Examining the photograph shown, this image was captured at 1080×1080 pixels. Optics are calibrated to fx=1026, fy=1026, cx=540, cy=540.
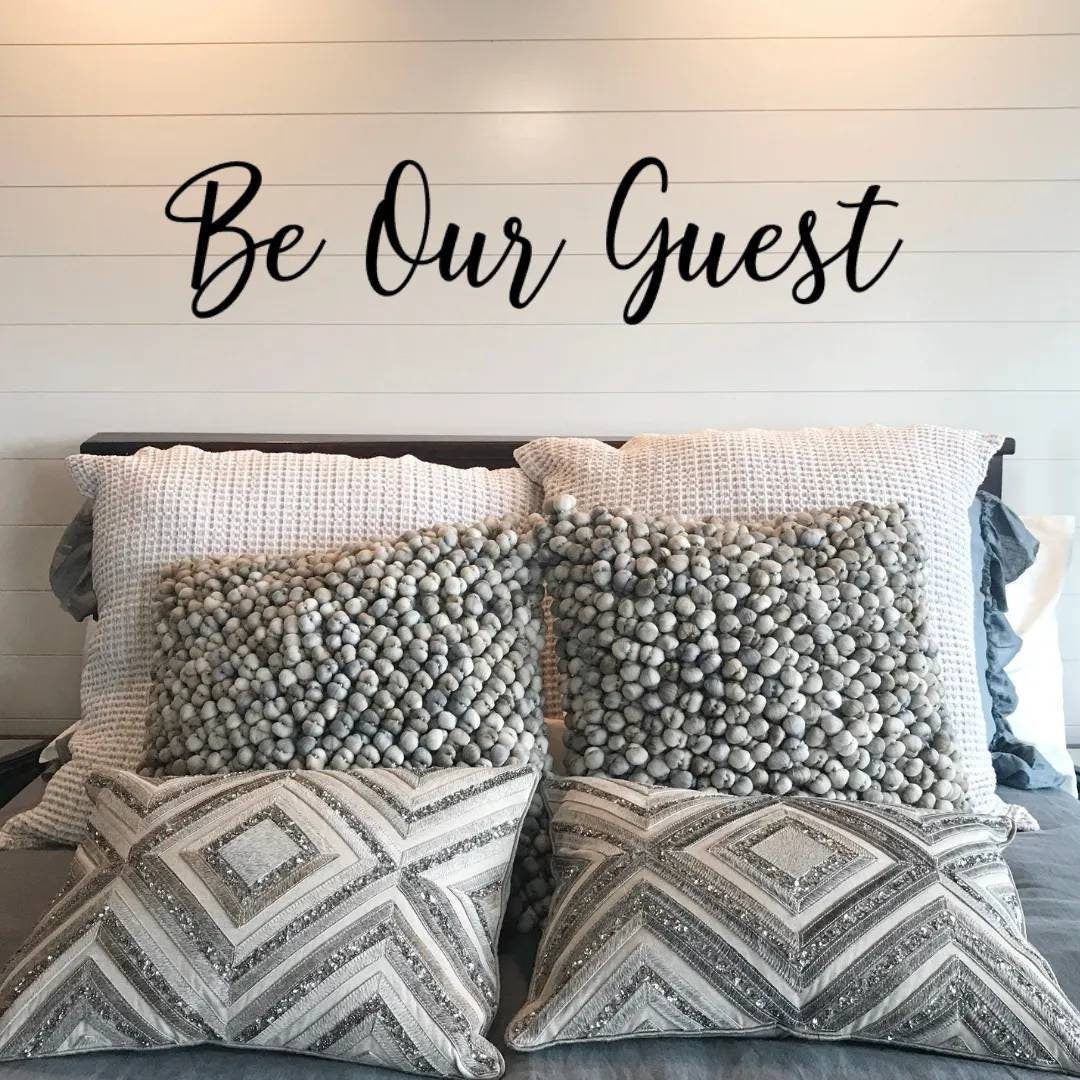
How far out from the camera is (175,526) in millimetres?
1321

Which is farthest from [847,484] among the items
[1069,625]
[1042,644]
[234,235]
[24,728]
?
[24,728]

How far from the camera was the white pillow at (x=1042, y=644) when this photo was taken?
5.25 feet

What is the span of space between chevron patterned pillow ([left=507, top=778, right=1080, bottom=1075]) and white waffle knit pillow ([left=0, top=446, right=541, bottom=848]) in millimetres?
564

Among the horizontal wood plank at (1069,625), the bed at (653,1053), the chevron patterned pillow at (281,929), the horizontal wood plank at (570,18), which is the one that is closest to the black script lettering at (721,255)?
the horizontal wood plank at (570,18)

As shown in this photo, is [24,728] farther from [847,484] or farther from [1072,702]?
[1072,702]

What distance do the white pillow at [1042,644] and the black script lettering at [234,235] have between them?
4.30 ft

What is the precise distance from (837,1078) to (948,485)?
77 centimetres

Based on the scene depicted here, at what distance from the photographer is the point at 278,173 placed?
1.75 metres

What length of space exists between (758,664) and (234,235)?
1198 mm

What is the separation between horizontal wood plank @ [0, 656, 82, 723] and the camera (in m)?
1.88

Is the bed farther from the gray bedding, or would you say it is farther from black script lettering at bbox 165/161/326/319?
black script lettering at bbox 165/161/326/319

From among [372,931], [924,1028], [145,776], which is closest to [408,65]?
[145,776]

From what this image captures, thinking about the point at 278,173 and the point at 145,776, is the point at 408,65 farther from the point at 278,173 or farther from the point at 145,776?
the point at 145,776

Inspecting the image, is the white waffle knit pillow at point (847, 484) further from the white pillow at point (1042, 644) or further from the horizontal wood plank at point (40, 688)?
the horizontal wood plank at point (40, 688)
